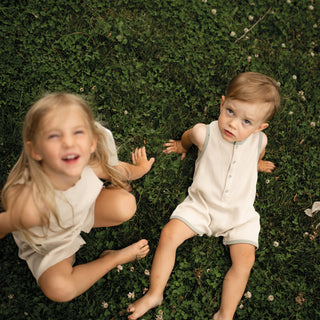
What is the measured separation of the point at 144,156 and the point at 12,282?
5.56ft

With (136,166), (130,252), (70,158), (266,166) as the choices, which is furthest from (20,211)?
(266,166)

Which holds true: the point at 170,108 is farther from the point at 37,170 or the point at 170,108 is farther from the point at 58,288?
the point at 58,288

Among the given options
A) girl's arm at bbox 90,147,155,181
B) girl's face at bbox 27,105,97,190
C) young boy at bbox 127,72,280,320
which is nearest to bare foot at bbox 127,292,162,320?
young boy at bbox 127,72,280,320

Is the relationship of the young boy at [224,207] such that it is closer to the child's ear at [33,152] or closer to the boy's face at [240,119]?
the boy's face at [240,119]

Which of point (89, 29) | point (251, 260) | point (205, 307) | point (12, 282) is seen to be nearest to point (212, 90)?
point (89, 29)

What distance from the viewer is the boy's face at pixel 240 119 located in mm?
2805

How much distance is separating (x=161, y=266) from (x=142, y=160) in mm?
1092

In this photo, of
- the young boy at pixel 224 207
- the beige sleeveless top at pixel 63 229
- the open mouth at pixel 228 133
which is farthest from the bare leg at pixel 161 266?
the open mouth at pixel 228 133

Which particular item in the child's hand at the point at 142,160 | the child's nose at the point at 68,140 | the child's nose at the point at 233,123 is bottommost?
the child's hand at the point at 142,160

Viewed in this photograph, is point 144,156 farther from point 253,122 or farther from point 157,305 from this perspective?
point 157,305

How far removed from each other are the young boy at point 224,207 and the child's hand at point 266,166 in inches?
18.1

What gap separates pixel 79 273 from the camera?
273cm

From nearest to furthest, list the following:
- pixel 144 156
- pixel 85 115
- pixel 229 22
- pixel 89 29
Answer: pixel 85 115 < pixel 144 156 < pixel 89 29 < pixel 229 22

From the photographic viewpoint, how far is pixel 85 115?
231 cm
